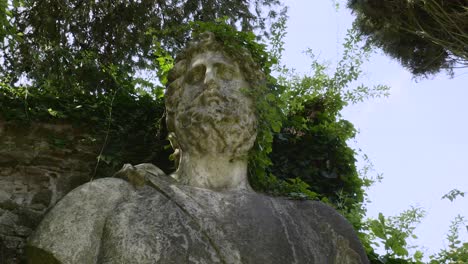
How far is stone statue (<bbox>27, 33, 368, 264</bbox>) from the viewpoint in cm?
388

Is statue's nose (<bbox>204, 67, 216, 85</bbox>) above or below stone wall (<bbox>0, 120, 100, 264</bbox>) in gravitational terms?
above

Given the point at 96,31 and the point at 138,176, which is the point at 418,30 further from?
the point at 138,176

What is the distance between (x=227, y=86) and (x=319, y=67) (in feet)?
6.35

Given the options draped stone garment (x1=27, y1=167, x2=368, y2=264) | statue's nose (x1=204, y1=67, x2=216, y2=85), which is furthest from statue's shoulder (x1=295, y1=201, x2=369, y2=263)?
statue's nose (x1=204, y1=67, x2=216, y2=85)

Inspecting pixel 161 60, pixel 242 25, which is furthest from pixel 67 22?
pixel 161 60

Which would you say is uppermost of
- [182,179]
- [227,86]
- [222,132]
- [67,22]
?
[67,22]

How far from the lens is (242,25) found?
28.9 ft

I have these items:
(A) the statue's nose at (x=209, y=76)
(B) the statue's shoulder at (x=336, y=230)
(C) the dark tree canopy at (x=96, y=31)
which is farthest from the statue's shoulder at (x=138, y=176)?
(C) the dark tree canopy at (x=96, y=31)

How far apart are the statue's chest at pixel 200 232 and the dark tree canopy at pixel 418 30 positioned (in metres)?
4.17

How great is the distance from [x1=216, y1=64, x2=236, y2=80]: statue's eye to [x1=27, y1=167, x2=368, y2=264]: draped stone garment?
0.84m

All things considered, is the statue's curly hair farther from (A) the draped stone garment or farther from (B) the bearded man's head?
(A) the draped stone garment

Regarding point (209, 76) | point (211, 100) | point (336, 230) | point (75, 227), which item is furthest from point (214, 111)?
point (75, 227)

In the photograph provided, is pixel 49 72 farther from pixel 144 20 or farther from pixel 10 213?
pixel 10 213

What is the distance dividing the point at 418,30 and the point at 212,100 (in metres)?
4.16
